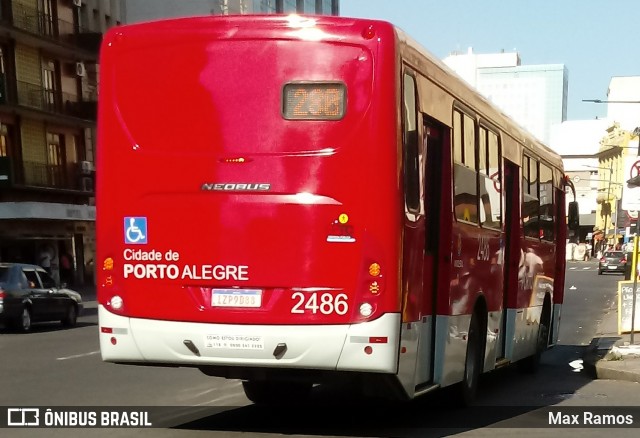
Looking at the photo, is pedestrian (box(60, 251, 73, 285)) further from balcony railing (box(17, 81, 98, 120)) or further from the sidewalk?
the sidewalk

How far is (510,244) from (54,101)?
131 ft

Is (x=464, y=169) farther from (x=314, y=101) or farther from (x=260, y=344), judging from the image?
(x=260, y=344)

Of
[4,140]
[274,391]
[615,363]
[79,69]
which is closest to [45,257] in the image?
[4,140]

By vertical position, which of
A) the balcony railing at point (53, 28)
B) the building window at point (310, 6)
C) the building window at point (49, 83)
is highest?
the building window at point (310, 6)

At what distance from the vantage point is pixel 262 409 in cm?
1105

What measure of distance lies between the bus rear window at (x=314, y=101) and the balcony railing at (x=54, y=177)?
38.6m

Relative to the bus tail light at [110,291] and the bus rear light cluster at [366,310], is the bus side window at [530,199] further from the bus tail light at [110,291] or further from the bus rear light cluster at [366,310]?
the bus tail light at [110,291]

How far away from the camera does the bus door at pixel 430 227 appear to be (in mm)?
9344

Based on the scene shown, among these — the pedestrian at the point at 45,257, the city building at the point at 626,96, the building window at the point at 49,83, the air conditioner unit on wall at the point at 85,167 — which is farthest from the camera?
the city building at the point at 626,96

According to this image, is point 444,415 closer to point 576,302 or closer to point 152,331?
point 152,331

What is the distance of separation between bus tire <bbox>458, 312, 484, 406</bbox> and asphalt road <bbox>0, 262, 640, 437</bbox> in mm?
160

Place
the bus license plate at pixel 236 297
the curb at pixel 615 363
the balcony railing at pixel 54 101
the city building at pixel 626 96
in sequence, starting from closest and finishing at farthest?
Answer: the bus license plate at pixel 236 297, the curb at pixel 615 363, the balcony railing at pixel 54 101, the city building at pixel 626 96

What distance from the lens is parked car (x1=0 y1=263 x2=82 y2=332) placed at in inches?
934

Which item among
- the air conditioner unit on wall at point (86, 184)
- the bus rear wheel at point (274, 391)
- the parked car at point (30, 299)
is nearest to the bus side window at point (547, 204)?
the bus rear wheel at point (274, 391)
